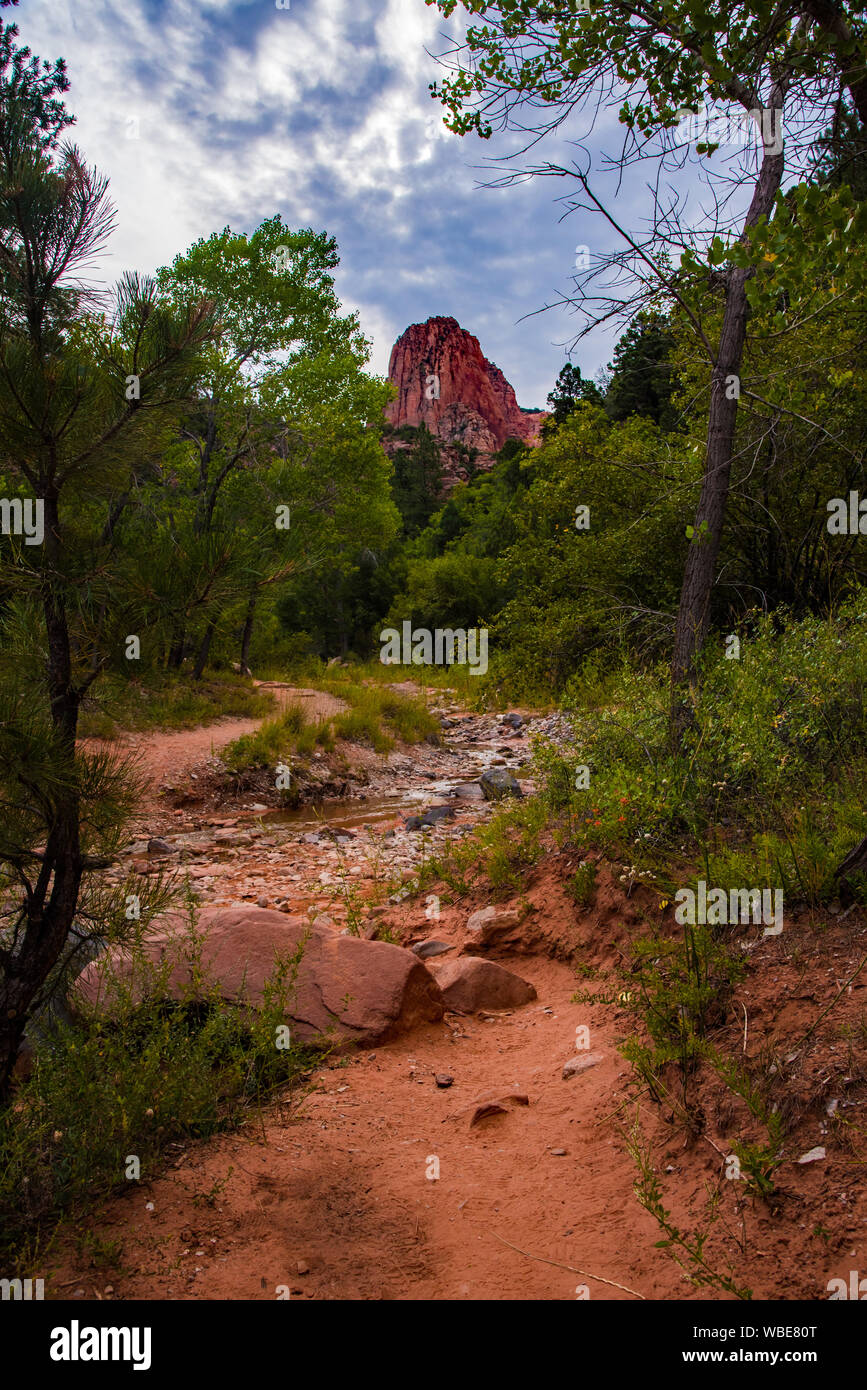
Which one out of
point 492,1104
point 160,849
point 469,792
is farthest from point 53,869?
point 469,792

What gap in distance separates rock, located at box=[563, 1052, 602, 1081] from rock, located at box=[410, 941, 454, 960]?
6.35 ft

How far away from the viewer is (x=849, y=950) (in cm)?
343

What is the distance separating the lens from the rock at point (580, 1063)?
395 centimetres

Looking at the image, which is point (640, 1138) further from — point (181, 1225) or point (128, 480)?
point (128, 480)

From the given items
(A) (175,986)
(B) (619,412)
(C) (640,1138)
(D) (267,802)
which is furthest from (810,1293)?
(B) (619,412)

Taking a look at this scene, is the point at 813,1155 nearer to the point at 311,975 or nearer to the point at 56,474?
the point at 311,975

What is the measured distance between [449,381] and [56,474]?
14498 centimetres

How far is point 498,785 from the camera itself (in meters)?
11.7

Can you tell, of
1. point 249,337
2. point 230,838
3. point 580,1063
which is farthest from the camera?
point 249,337

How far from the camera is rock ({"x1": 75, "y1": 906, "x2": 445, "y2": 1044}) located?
14.0 feet

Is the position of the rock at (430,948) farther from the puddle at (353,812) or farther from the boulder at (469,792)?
the boulder at (469,792)

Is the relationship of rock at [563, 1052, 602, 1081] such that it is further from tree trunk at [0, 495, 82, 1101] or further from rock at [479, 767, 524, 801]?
rock at [479, 767, 524, 801]

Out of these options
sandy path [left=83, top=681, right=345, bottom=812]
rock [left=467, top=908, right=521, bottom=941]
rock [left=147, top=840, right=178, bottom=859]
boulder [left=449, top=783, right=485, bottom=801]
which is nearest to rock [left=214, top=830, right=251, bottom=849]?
rock [left=147, top=840, right=178, bottom=859]

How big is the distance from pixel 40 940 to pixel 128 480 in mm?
1941
